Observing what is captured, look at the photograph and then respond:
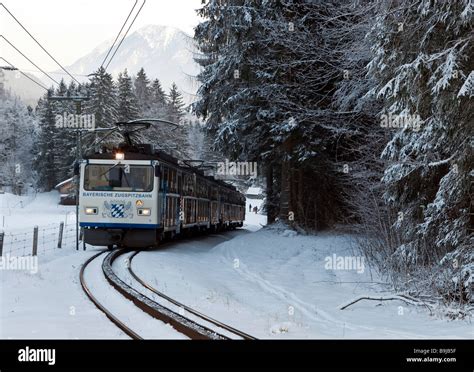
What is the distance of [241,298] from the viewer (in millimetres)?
11289

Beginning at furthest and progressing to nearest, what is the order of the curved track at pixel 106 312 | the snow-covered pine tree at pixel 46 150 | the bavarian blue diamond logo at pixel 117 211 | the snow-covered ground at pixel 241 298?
the snow-covered pine tree at pixel 46 150 < the bavarian blue diamond logo at pixel 117 211 < the snow-covered ground at pixel 241 298 < the curved track at pixel 106 312

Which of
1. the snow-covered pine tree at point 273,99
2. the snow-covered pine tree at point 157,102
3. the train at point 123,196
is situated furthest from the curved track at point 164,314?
the snow-covered pine tree at point 157,102

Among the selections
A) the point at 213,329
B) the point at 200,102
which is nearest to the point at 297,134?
the point at 200,102

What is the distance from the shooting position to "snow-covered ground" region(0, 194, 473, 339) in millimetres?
7574

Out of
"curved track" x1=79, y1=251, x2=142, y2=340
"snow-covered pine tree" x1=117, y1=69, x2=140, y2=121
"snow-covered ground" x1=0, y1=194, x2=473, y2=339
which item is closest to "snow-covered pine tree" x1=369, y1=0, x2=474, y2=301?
"snow-covered ground" x1=0, y1=194, x2=473, y2=339

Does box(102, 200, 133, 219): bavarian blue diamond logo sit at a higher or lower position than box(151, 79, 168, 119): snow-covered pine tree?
lower

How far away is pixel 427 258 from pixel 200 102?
14671 millimetres

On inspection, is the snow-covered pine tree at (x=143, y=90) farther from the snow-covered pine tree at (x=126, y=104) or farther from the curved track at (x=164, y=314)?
the curved track at (x=164, y=314)

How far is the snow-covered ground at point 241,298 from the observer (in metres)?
7.57

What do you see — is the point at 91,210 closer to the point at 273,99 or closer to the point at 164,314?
the point at 273,99

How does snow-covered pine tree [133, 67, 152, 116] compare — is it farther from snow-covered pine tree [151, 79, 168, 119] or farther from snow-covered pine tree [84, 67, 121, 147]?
snow-covered pine tree [84, 67, 121, 147]

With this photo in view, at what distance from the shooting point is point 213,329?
7383mm

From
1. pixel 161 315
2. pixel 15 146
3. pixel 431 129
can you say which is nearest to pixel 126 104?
pixel 15 146

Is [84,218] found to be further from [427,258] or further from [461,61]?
[461,61]
